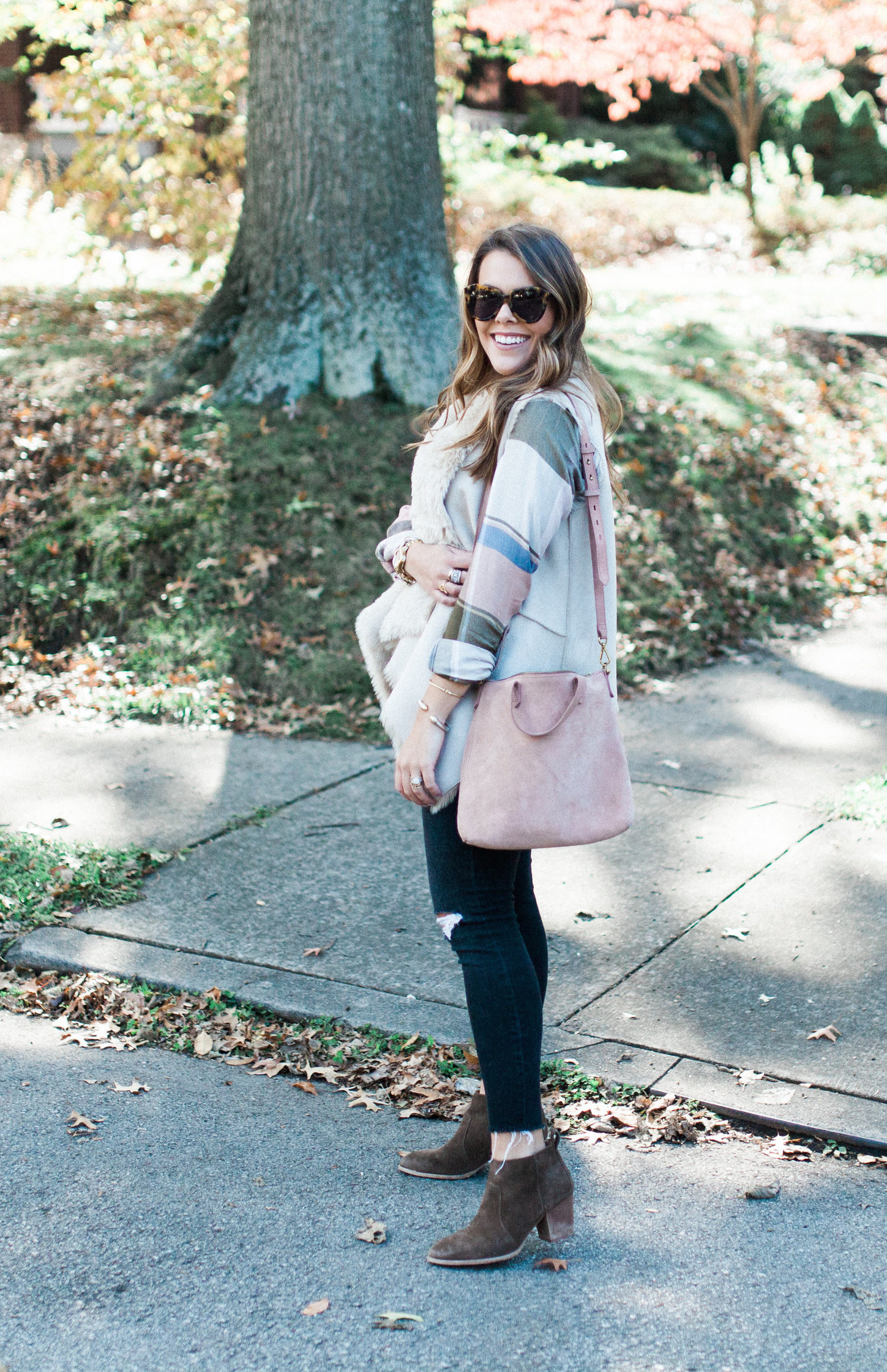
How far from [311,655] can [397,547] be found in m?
3.42

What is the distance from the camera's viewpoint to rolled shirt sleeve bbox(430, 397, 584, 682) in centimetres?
232

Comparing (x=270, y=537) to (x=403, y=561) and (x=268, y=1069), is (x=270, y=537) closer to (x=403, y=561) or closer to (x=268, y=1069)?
(x=268, y=1069)

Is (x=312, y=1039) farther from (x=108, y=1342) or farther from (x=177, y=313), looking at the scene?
(x=177, y=313)

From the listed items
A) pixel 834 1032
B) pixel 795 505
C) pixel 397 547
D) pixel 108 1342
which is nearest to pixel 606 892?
pixel 834 1032

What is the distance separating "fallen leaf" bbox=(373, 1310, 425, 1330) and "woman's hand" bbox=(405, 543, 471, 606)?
107 cm

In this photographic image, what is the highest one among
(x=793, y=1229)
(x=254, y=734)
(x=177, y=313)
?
(x=177, y=313)

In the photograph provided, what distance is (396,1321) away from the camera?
238 centimetres

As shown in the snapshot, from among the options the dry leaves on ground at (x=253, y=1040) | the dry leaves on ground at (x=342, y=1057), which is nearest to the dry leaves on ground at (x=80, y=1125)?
the dry leaves on ground at (x=342, y=1057)

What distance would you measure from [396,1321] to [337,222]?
19.3 ft

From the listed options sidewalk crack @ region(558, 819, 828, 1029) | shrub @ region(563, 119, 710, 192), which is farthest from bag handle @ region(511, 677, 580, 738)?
shrub @ region(563, 119, 710, 192)

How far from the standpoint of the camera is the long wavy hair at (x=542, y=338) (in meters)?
2.44

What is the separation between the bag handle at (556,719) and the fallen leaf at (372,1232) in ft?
3.57

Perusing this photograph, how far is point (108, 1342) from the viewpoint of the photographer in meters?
2.32

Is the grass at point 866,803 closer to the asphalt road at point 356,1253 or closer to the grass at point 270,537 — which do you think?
the grass at point 270,537
